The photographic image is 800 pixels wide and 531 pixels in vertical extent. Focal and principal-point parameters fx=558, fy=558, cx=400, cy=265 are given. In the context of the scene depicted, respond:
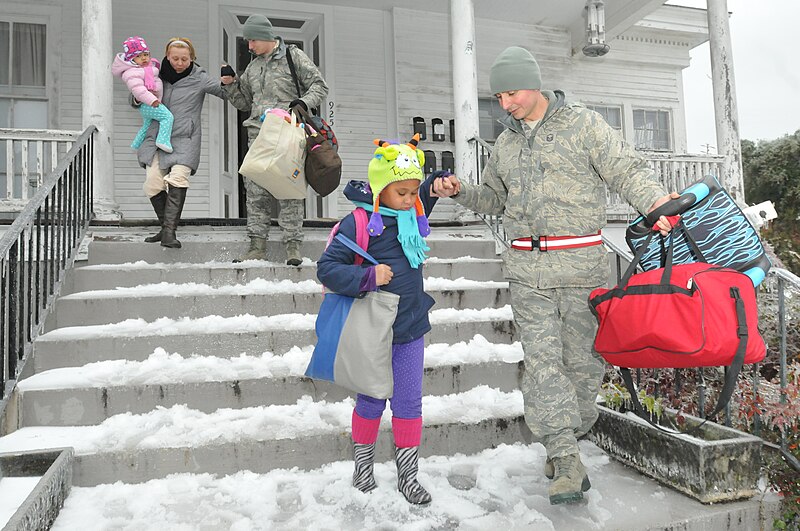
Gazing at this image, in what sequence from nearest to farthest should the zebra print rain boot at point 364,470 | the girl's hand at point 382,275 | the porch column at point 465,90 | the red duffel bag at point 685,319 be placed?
the red duffel bag at point 685,319 → the girl's hand at point 382,275 → the zebra print rain boot at point 364,470 → the porch column at point 465,90

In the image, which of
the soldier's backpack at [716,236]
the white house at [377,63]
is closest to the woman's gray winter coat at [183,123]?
the white house at [377,63]

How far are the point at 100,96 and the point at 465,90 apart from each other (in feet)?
12.0

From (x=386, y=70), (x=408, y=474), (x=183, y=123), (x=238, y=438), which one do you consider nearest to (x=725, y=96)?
(x=386, y=70)

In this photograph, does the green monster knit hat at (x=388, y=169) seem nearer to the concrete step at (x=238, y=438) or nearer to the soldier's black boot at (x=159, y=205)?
the concrete step at (x=238, y=438)

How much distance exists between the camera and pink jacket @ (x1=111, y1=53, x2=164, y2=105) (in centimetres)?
431

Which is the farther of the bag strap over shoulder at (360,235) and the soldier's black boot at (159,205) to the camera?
the soldier's black boot at (159,205)

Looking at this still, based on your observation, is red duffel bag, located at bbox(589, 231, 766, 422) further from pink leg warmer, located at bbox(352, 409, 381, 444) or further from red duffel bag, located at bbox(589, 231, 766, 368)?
pink leg warmer, located at bbox(352, 409, 381, 444)

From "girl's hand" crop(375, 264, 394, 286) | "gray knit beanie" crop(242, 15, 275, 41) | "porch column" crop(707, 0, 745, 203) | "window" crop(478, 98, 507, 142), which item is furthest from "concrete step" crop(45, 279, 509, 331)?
"window" crop(478, 98, 507, 142)

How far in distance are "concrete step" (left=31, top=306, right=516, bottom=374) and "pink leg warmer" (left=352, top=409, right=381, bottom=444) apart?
1.14 metres

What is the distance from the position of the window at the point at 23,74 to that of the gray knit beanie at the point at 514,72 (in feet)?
22.0

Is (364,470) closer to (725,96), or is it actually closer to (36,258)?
(36,258)

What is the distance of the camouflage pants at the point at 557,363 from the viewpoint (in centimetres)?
237

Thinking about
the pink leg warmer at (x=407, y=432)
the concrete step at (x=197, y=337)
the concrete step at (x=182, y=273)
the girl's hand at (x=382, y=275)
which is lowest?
the pink leg warmer at (x=407, y=432)

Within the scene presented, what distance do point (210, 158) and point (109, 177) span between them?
98.7 inches
